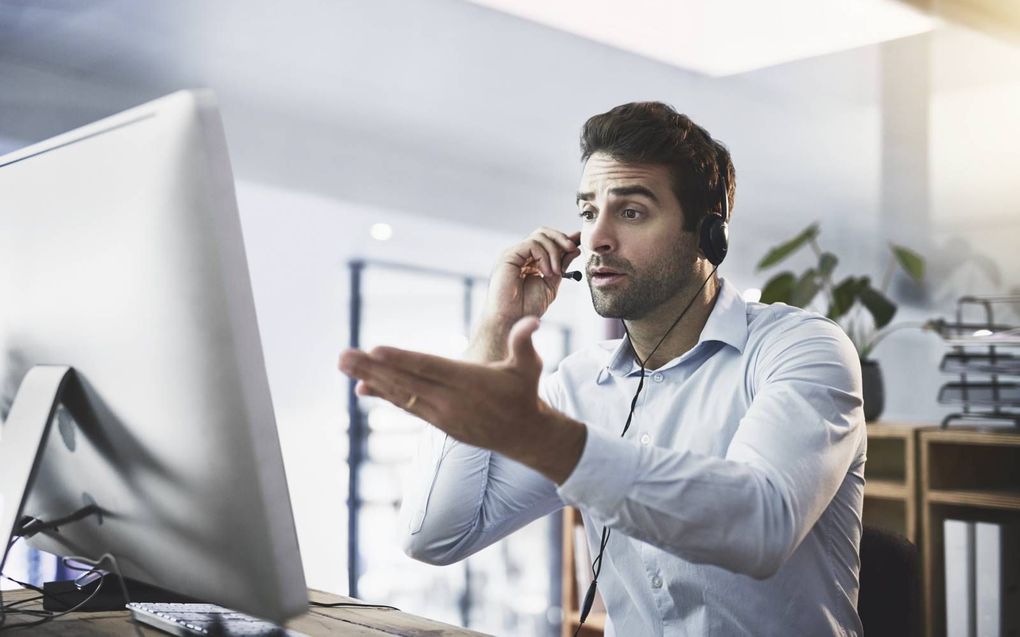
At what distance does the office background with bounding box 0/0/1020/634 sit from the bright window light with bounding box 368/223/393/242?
0.04m

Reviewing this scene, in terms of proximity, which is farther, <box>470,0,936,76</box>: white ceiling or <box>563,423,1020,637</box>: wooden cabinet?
<box>470,0,936,76</box>: white ceiling

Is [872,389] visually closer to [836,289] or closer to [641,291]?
[836,289]

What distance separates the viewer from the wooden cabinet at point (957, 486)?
7.63ft

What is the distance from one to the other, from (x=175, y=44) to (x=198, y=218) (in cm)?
309

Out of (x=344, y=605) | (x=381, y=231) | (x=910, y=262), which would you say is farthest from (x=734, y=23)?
(x=381, y=231)

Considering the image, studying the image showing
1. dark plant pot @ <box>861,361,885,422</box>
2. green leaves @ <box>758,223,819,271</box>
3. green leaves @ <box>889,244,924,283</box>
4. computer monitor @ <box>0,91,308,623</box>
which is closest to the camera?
computer monitor @ <box>0,91,308,623</box>

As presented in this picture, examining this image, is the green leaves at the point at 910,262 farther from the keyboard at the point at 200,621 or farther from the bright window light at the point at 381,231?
the bright window light at the point at 381,231

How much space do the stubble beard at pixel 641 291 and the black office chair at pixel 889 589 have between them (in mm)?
506

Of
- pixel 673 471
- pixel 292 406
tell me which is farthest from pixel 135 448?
pixel 292 406

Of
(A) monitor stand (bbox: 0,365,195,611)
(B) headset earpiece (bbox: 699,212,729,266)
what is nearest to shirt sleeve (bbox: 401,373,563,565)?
(B) headset earpiece (bbox: 699,212,729,266)

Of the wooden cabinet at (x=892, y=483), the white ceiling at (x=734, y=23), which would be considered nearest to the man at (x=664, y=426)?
the wooden cabinet at (x=892, y=483)

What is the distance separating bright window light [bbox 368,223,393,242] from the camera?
560 cm

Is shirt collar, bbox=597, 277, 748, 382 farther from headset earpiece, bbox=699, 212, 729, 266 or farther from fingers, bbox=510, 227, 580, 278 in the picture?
fingers, bbox=510, 227, 580, 278

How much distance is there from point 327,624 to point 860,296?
203 centimetres
